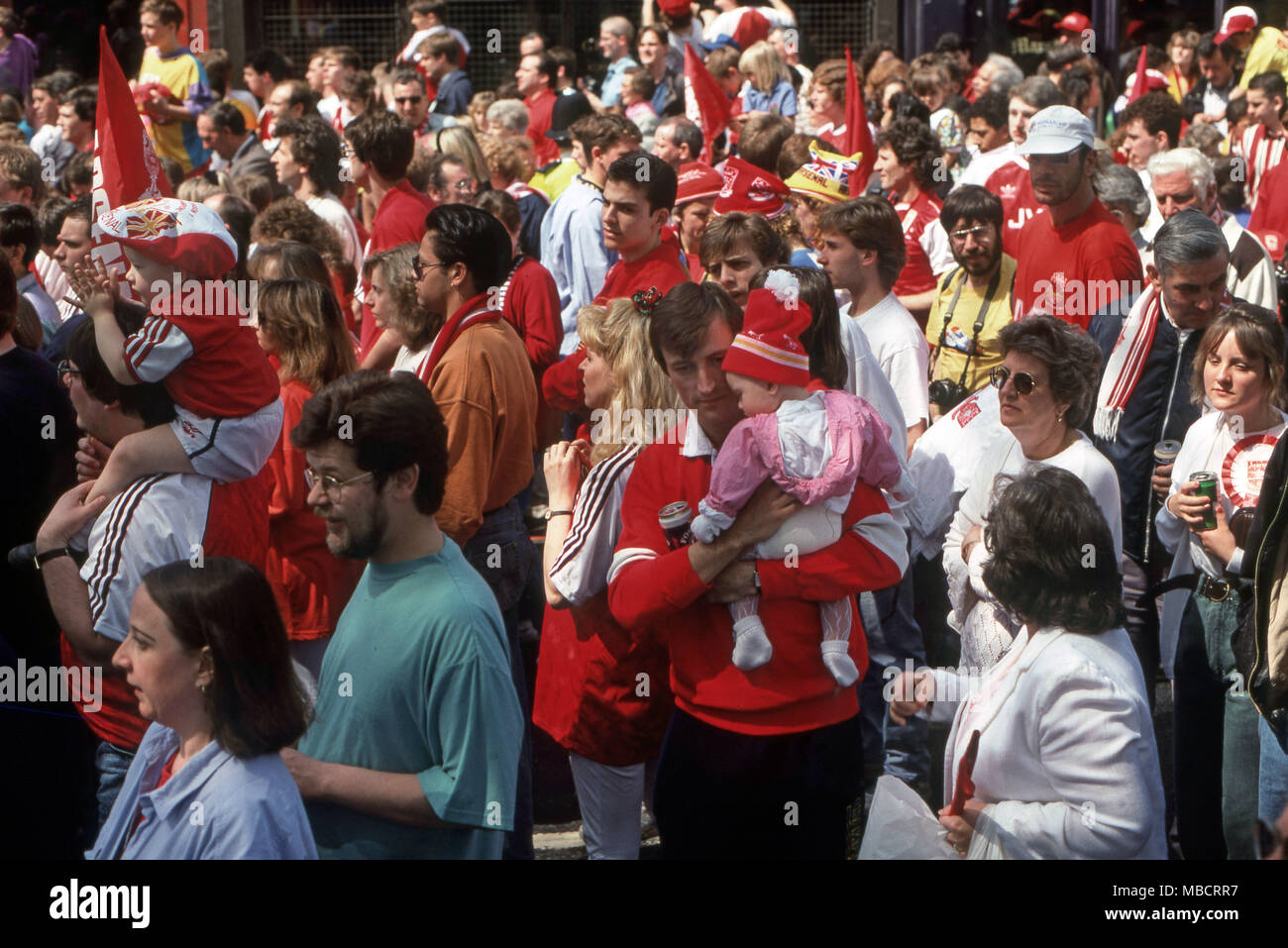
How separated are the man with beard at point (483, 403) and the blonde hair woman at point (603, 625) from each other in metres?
0.35

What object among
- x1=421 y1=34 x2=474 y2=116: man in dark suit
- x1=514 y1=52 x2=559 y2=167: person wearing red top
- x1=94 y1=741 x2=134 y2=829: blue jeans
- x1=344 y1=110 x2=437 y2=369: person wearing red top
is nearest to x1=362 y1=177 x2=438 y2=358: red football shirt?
x1=344 y1=110 x2=437 y2=369: person wearing red top

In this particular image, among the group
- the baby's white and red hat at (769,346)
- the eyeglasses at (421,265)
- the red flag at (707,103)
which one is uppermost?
the red flag at (707,103)

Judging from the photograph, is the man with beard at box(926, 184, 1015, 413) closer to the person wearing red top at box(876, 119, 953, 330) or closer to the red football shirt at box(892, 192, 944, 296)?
the red football shirt at box(892, 192, 944, 296)

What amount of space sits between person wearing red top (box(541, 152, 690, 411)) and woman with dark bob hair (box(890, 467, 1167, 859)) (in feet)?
8.80

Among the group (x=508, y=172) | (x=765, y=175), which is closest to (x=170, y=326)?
(x=765, y=175)

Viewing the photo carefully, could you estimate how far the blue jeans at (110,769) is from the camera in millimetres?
3531

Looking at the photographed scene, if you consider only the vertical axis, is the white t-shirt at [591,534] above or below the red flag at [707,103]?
below

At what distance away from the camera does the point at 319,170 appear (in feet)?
24.8

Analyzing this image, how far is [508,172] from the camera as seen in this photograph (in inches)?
330

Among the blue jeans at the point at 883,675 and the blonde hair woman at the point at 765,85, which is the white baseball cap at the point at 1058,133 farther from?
the blonde hair woman at the point at 765,85

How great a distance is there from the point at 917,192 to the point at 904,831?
5018 millimetres

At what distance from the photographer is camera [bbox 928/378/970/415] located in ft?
18.6

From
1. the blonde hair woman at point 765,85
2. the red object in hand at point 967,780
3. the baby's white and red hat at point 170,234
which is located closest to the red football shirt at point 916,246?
the baby's white and red hat at point 170,234

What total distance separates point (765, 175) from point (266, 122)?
6447mm
